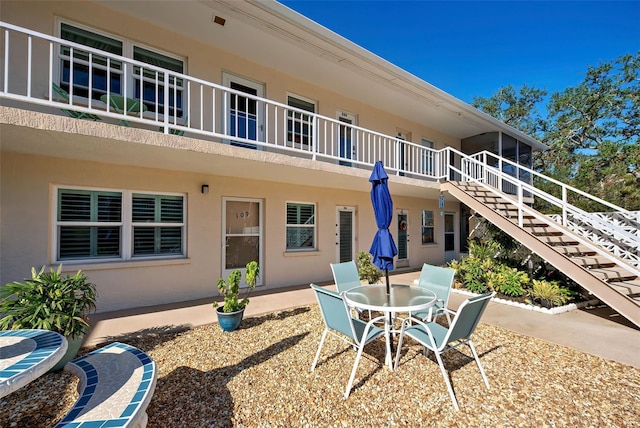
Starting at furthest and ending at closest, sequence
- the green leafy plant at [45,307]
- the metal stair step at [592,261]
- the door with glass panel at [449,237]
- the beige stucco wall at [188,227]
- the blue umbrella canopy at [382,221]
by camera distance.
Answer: the door with glass panel at [449,237]
the metal stair step at [592,261]
the beige stucco wall at [188,227]
the blue umbrella canopy at [382,221]
the green leafy plant at [45,307]

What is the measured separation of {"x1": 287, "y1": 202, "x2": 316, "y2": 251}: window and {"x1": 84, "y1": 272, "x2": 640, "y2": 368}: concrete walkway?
2138 millimetres

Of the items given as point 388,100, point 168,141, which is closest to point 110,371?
point 168,141

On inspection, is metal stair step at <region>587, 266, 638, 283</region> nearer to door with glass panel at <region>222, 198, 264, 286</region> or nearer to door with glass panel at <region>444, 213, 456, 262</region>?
door with glass panel at <region>444, 213, 456, 262</region>

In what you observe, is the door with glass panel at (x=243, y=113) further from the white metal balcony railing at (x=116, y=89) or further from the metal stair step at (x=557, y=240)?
the metal stair step at (x=557, y=240)

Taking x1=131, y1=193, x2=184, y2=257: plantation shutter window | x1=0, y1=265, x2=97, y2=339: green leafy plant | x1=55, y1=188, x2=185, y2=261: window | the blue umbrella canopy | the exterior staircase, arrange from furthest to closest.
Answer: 1. x1=131, y1=193, x2=184, y2=257: plantation shutter window
2. x1=55, y1=188, x2=185, y2=261: window
3. the exterior staircase
4. the blue umbrella canopy
5. x1=0, y1=265, x2=97, y2=339: green leafy plant

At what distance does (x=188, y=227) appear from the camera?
6.73 m

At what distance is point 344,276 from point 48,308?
424 centimetres

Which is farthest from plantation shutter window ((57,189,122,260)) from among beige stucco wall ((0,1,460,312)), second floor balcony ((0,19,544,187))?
second floor balcony ((0,19,544,187))

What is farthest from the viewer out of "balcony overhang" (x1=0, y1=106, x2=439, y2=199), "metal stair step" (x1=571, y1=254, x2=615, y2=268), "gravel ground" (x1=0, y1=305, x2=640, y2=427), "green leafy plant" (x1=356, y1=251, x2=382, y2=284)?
"green leafy plant" (x1=356, y1=251, x2=382, y2=284)

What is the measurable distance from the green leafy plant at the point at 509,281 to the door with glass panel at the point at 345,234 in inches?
162

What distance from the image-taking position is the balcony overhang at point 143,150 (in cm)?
401

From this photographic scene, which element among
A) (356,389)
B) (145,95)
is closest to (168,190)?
(145,95)

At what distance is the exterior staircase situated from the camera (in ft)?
17.5

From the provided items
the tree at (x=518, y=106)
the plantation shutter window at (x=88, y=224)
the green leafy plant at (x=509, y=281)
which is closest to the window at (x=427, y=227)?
the green leafy plant at (x=509, y=281)
